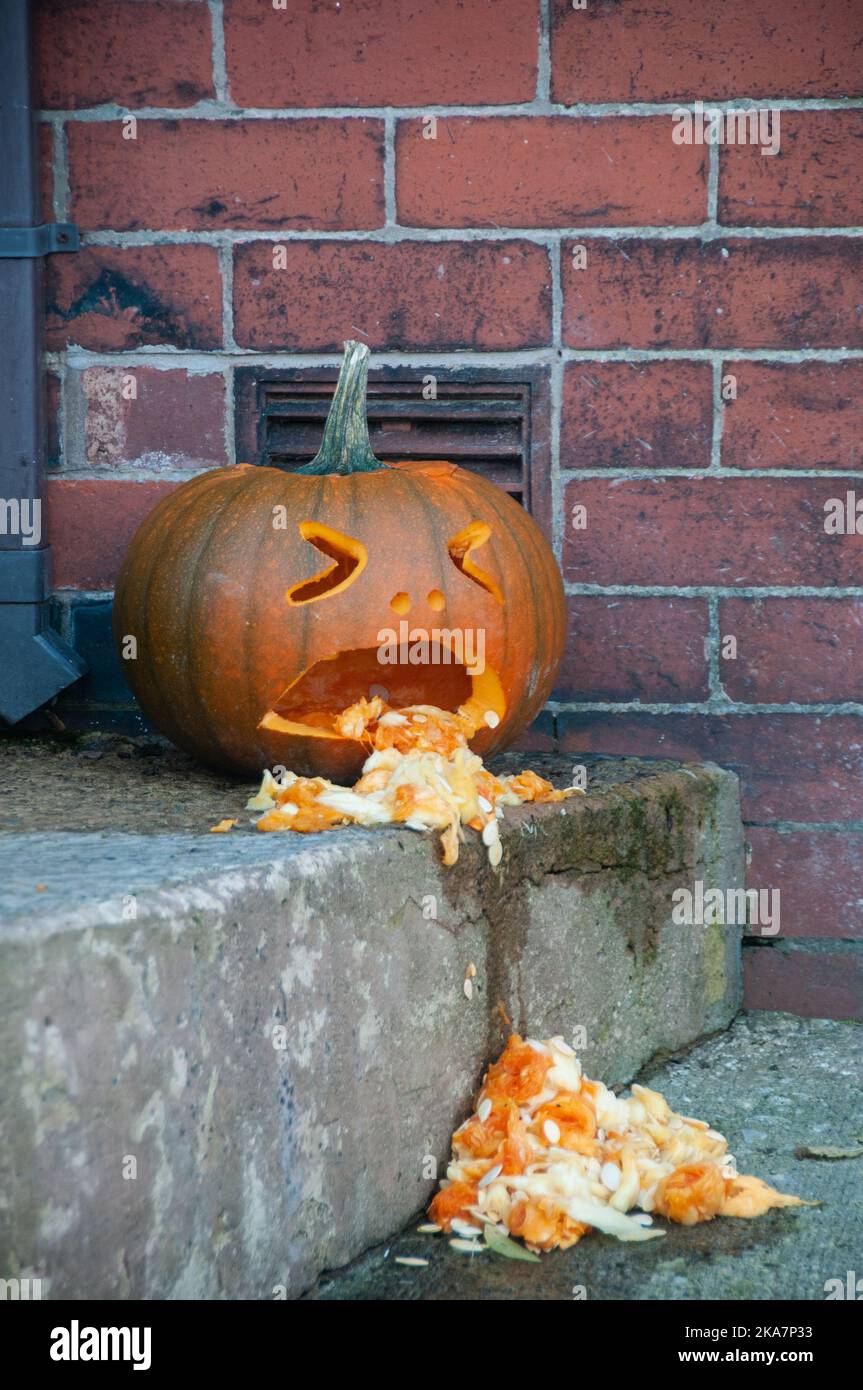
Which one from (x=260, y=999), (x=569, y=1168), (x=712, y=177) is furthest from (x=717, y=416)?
(x=260, y=999)

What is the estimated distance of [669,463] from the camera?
2623 millimetres

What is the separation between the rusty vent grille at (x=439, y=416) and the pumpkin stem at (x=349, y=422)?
31 centimetres

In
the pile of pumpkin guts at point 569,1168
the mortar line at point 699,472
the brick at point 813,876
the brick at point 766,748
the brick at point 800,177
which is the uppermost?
the brick at point 800,177

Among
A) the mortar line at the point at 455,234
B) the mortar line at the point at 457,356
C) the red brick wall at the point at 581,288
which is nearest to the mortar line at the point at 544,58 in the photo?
the red brick wall at the point at 581,288

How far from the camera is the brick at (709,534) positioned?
261cm

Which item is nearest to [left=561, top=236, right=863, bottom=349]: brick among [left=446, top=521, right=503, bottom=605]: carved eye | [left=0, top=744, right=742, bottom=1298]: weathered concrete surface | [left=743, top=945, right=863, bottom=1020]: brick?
[left=446, top=521, right=503, bottom=605]: carved eye

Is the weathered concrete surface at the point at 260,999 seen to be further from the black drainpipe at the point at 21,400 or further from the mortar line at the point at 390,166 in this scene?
the mortar line at the point at 390,166

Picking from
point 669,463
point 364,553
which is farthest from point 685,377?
point 364,553

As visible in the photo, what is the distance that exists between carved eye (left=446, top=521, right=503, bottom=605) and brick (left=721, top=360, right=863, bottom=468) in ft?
2.03

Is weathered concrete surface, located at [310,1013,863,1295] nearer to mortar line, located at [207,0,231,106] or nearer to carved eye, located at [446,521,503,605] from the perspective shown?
carved eye, located at [446,521,503,605]

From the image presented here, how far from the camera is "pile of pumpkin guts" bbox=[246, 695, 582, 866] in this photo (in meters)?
1.95

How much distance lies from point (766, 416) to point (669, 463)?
19 centimetres

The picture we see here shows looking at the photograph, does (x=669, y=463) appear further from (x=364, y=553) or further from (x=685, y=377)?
(x=364, y=553)

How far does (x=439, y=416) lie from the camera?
2635 mm
